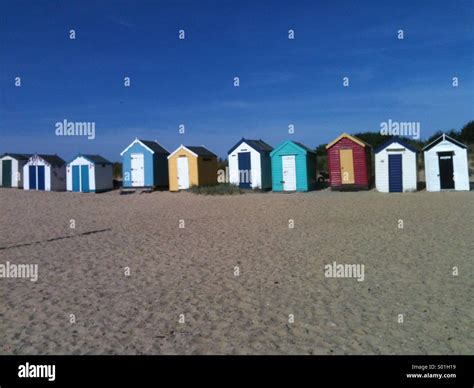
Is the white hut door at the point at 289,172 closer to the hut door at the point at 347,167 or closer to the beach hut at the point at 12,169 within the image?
the hut door at the point at 347,167

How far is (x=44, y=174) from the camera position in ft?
106

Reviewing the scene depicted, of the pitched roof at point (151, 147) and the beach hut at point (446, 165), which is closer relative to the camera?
the beach hut at point (446, 165)

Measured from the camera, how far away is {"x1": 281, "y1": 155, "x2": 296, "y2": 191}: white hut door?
27.5 m

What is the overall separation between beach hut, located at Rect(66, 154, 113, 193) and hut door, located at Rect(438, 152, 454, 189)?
72.1 feet

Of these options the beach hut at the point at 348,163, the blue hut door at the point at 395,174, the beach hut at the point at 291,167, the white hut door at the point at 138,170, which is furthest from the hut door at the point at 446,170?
the white hut door at the point at 138,170

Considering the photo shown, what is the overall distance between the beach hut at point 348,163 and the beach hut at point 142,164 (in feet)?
37.5

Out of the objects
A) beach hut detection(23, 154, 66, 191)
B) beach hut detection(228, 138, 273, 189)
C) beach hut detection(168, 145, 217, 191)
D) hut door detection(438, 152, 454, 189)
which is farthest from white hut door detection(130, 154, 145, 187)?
hut door detection(438, 152, 454, 189)

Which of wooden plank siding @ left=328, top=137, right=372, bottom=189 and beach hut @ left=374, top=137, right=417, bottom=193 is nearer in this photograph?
beach hut @ left=374, top=137, right=417, bottom=193

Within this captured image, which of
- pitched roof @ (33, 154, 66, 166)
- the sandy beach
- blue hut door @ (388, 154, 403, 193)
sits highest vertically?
pitched roof @ (33, 154, 66, 166)

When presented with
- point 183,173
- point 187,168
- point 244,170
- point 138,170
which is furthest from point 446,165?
point 138,170

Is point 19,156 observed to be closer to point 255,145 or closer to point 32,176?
point 32,176

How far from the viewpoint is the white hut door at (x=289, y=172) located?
90.2 ft

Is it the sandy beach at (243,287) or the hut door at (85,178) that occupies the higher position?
the hut door at (85,178)

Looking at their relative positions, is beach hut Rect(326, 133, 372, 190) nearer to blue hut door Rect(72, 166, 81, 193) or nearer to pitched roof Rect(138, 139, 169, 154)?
pitched roof Rect(138, 139, 169, 154)
